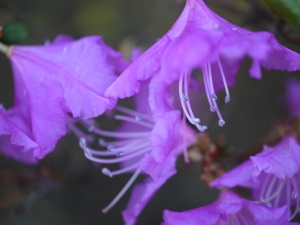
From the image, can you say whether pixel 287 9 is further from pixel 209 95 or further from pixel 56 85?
pixel 56 85

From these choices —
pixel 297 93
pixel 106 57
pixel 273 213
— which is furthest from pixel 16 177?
pixel 297 93

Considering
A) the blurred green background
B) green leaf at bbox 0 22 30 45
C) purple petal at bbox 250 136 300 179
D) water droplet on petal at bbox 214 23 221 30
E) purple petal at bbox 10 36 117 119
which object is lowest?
the blurred green background

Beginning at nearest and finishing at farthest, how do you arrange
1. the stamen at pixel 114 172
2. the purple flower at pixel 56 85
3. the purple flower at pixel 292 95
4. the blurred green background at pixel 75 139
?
Result: 1. the purple flower at pixel 56 85
2. the stamen at pixel 114 172
3. the purple flower at pixel 292 95
4. the blurred green background at pixel 75 139

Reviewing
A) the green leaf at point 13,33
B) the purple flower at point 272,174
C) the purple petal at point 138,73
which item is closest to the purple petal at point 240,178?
the purple flower at point 272,174

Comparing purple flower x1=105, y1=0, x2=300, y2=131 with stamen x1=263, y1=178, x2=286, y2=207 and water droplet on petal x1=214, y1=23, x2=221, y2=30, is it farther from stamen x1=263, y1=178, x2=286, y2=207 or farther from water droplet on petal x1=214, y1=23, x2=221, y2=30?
stamen x1=263, y1=178, x2=286, y2=207

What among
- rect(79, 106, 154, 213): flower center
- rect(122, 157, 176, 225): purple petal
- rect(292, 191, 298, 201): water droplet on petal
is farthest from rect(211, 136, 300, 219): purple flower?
rect(79, 106, 154, 213): flower center

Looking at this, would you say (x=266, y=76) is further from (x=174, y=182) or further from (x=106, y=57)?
(x=106, y=57)

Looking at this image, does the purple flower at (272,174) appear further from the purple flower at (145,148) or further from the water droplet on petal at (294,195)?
the purple flower at (145,148)
